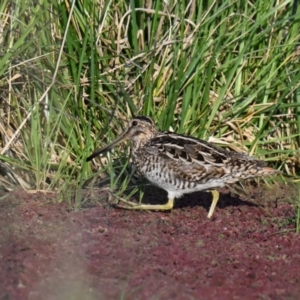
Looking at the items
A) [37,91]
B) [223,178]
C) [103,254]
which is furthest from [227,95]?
[103,254]

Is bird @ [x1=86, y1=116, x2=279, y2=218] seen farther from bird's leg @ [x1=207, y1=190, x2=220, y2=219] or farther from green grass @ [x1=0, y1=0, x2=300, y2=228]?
green grass @ [x1=0, y1=0, x2=300, y2=228]

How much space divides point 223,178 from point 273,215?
440 millimetres

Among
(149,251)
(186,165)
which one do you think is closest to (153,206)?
(186,165)

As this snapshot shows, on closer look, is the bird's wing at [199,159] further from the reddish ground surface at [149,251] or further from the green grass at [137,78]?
the green grass at [137,78]

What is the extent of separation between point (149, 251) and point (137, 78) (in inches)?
75.2

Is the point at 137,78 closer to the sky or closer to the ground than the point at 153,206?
closer to the sky

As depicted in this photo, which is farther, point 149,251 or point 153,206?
point 153,206

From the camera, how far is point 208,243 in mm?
6137

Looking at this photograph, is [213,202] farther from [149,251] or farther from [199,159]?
[149,251]

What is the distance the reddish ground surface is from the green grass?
470 millimetres

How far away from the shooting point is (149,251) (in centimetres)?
588

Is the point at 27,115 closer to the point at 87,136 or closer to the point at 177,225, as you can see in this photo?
the point at 87,136

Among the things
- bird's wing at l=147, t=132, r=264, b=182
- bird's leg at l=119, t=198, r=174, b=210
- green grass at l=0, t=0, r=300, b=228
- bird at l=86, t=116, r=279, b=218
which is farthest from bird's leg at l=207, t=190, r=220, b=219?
green grass at l=0, t=0, r=300, b=228

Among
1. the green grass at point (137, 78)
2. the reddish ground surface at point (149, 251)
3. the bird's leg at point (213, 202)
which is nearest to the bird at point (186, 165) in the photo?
the bird's leg at point (213, 202)
